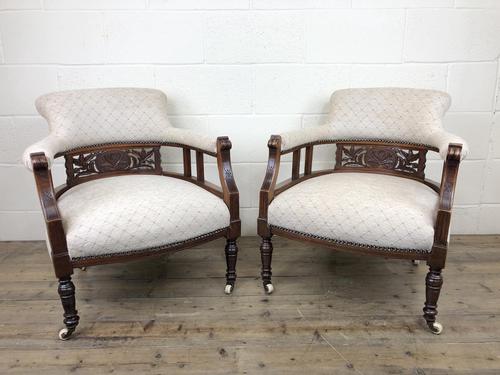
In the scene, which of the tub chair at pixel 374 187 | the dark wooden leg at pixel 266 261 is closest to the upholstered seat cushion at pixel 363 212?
the tub chair at pixel 374 187

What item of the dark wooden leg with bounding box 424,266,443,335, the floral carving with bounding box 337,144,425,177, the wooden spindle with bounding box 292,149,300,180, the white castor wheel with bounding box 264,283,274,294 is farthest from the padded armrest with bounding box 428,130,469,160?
the white castor wheel with bounding box 264,283,274,294

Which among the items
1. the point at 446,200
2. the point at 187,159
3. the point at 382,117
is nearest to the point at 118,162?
the point at 187,159

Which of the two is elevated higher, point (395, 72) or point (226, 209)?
point (395, 72)

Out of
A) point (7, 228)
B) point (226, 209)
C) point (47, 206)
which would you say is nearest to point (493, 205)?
point (226, 209)

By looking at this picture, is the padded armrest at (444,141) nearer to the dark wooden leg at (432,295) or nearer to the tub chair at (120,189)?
the dark wooden leg at (432,295)

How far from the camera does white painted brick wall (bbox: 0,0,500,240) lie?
2.16 metres

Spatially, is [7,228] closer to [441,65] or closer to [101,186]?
[101,186]

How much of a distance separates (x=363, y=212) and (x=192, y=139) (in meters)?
0.83

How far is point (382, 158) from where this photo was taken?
6.66ft

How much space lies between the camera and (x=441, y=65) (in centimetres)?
225

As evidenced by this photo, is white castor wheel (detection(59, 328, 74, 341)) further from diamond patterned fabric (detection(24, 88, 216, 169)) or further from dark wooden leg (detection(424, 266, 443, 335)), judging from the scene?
dark wooden leg (detection(424, 266, 443, 335))

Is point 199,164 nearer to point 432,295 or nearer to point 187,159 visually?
point 187,159

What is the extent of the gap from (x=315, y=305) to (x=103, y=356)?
33.8 inches

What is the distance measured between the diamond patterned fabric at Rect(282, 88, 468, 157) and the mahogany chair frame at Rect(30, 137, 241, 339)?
35 cm
